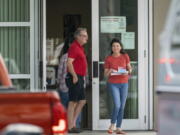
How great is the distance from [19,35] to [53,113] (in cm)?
577

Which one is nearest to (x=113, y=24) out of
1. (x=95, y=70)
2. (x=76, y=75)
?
(x=95, y=70)

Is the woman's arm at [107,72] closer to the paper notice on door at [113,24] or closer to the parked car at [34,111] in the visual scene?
the paper notice on door at [113,24]

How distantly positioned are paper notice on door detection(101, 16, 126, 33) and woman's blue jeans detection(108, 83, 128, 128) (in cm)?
113

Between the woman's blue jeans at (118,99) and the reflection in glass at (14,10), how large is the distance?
1993 millimetres

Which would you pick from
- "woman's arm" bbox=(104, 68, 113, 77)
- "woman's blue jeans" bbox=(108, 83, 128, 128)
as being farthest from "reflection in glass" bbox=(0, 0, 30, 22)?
"woman's blue jeans" bbox=(108, 83, 128, 128)

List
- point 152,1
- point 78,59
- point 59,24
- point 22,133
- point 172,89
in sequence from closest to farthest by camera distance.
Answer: point 22,133 → point 172,89 → point 78,59 → point 152,1 → point 59,24

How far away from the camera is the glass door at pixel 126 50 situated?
36.2ft

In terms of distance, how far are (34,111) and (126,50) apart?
6104 millimetres

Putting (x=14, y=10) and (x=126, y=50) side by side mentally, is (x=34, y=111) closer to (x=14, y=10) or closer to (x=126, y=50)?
(x=14, y=10)

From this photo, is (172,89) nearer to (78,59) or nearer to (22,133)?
(22,133)

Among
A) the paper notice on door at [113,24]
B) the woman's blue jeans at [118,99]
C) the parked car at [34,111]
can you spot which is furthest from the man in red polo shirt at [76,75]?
the parked car at [34,111]

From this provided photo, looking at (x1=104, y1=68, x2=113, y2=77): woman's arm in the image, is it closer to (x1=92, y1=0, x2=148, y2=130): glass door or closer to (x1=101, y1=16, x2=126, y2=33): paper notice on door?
(x1=92, y1=0, x2=148, y2=130): glass door

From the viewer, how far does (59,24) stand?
1477 centimetres

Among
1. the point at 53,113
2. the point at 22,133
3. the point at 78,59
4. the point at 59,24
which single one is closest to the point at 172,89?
the point at 53,113
